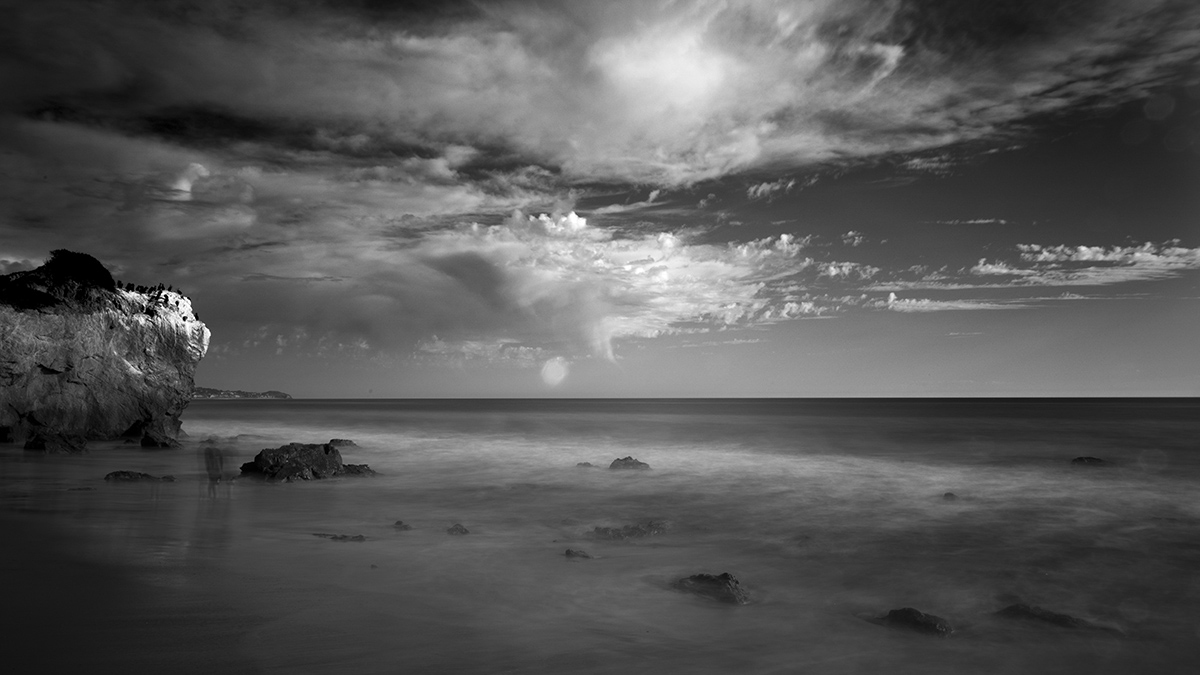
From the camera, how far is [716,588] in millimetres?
8391

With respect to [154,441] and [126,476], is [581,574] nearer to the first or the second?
[126,476]

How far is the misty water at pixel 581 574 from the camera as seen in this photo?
627cm

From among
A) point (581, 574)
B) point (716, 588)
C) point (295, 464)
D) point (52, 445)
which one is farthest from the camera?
point (52, 445)

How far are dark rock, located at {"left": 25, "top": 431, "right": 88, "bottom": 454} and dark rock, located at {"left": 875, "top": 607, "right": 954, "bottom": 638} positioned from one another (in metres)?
29.4

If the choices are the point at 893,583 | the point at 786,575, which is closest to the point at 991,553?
the point at 893,583

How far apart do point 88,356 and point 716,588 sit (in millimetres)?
30969

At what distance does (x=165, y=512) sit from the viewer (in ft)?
42.3

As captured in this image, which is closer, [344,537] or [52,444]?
[344,537]

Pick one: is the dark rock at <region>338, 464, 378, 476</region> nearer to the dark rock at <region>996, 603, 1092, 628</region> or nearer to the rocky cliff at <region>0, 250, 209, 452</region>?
the rocky cliff at <region>0, 250, 209, 452</region>

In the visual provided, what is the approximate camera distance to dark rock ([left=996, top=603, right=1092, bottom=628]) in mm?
7770

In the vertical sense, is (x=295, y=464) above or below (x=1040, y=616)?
above

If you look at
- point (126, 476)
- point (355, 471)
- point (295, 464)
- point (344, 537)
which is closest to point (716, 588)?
point (344, 537)

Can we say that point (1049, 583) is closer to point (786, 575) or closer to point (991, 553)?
point (991, 553)

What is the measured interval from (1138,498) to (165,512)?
25.0m
